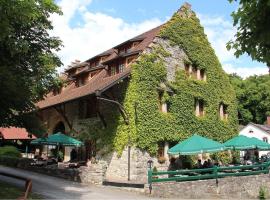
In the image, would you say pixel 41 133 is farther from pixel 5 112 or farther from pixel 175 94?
pixel 175 94

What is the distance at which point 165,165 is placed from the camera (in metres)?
28.1

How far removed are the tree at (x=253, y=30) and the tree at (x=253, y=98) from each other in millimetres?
61392

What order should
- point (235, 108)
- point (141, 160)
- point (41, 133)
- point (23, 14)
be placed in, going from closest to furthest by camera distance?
point (23, 14) < point (41, 133) < point (141, 160) < point (235, 108)

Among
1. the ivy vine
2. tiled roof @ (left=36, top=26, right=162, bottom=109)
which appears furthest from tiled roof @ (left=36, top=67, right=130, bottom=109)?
the ivy vine

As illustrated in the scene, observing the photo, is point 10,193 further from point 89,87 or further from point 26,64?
point 89,87

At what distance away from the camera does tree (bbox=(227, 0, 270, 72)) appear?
821 cm

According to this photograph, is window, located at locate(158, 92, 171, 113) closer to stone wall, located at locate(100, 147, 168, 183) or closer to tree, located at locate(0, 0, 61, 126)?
stone wall, located at locate(100, 147, 168, 183)

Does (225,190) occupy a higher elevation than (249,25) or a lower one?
lower

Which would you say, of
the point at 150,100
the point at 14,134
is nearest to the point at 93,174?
the point at 150,100

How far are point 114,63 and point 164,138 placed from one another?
640cm

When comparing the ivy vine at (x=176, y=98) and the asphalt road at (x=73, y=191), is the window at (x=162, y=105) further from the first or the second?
the asphalt road at (x=73, y=191)

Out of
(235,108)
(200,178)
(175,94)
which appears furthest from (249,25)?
(235,108)

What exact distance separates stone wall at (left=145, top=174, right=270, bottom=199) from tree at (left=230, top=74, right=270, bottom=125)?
45.4 metres

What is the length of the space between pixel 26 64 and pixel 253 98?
55.2m
